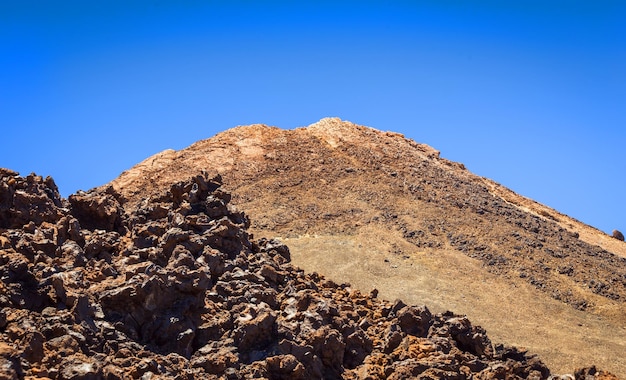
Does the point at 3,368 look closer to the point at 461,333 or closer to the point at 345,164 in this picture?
the point at 461,333

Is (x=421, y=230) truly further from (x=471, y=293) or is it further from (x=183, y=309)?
(x=183, y=309)

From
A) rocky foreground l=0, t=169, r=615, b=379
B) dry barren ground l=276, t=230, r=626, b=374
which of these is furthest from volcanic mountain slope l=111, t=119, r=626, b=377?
rocky foreground l=0, t=169, r=615, b=379

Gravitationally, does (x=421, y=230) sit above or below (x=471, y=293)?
above

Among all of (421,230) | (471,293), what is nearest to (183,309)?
(471,293)

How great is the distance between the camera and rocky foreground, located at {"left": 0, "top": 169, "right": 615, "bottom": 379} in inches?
846

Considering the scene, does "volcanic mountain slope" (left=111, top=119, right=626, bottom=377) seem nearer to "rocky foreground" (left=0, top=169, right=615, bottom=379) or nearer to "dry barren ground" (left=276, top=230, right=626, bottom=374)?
"dry barren ground" (left=276, top=230, right=626, bottom=374)

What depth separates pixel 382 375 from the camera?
25.7 metres

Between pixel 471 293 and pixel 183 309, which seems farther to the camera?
pixel 471 293

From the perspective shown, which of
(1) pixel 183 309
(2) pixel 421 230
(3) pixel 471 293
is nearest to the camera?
(1) pixel 183 309

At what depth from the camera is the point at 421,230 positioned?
64.4m

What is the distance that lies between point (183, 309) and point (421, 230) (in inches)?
1634

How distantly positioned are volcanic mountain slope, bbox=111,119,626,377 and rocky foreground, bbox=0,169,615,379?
62.0ft

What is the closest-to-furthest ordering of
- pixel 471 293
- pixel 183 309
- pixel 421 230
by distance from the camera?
1. pixel 183 309
2. pixel 471 293
3. pixel 421 230

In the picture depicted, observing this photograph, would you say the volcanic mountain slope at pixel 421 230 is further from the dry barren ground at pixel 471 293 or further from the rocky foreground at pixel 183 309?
the rocky foreground at pixel 183 309
